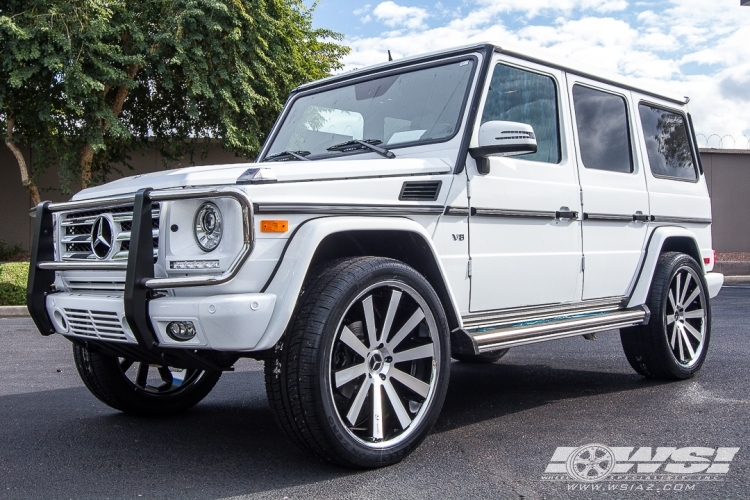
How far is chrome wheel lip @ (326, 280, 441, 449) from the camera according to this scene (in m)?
3.47

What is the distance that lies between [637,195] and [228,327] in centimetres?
354

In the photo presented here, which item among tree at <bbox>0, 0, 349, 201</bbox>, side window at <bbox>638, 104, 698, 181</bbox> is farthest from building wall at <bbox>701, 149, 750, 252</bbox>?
side window at <bbox>638, 104, 698, 181</bbox>

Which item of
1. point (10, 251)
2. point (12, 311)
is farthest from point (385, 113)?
point (10, 251)

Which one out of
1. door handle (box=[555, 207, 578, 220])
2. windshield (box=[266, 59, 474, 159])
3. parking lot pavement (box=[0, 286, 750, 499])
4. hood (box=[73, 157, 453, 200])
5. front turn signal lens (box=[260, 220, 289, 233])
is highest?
windshield (box=[266, 59, 474, 159])

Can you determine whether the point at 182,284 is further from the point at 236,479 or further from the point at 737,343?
the point at 737,343

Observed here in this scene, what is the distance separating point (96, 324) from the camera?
368cm

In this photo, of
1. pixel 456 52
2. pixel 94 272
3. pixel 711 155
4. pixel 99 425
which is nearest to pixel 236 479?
pixel 94 272

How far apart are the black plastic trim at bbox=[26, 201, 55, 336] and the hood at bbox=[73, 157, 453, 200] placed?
0.70 ft

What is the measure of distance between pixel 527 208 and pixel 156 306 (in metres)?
2.29

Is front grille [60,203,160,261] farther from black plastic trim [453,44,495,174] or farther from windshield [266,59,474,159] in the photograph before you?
black plastic trim [453,44,495,174]

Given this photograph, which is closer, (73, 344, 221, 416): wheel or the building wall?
(73, 344, 221, 416): wheel

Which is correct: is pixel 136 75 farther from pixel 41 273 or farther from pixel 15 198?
pixel 41 273

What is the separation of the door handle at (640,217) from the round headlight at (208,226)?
3.32 metres

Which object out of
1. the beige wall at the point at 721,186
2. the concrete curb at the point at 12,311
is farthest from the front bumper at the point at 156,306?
the beige wall at the point at 721,186
